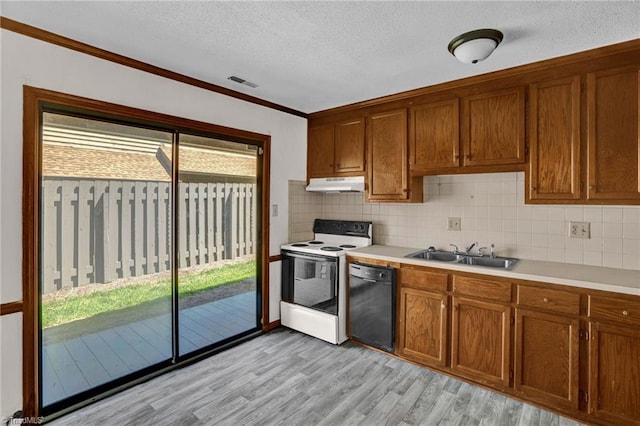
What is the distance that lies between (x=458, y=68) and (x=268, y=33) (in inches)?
57.9

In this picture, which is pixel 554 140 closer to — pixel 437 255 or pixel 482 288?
pixel 482 288

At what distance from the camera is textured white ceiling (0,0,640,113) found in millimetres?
1691

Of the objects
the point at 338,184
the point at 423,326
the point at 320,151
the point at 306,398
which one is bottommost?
the point at 306,398

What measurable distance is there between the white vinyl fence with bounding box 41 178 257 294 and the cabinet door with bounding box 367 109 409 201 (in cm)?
135

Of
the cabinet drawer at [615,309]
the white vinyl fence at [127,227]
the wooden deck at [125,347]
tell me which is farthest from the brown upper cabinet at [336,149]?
the cabinet drawer at [615,309]

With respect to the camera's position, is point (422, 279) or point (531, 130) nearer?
point (531, 130)

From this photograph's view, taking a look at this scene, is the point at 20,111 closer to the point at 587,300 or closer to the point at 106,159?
the point at 106,159

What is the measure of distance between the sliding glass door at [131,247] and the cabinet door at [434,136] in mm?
1630

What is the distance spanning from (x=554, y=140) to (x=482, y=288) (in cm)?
120

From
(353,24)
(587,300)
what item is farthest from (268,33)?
(587,300)

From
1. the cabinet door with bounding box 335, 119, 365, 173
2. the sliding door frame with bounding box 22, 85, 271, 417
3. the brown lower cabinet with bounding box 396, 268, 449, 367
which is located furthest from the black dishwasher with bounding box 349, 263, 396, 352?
the sliding door frame with bounding box 22, 85, 271, 417

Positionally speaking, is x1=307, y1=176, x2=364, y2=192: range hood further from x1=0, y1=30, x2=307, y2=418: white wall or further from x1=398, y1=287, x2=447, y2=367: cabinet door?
x1=0, y1=30, x2=307, y2=418: white wall

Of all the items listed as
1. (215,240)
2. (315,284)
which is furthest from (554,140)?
(215,240)

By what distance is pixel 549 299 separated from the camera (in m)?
2.12
